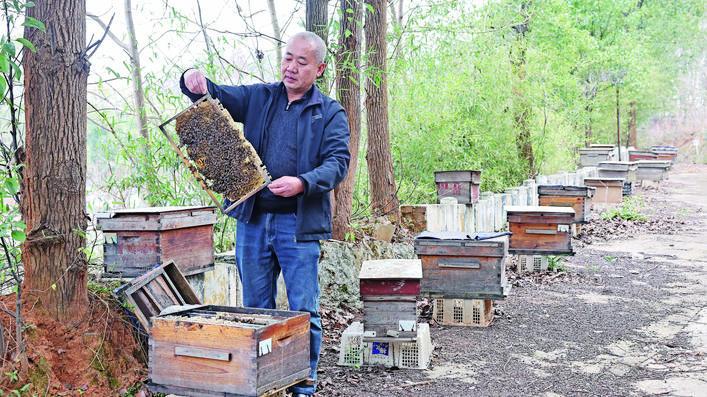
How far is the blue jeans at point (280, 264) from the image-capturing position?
12.9ft

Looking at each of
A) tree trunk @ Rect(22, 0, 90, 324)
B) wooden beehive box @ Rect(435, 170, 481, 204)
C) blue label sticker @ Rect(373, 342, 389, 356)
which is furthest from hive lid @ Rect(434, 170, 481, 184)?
tree trunk @ Rect(22, 0, 90, 324)

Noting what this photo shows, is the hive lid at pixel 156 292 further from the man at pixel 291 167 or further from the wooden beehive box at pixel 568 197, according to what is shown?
the wooden beehive box at pixel 568 197

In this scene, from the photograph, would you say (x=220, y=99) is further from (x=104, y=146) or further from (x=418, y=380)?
(x=418, y=380)

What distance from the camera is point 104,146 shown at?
18.3ft

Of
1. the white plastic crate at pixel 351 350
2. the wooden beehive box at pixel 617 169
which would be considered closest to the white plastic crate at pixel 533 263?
the white plastic crate at pixel 351 350

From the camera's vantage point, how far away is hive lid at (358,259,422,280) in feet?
17.4

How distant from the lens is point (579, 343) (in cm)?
617

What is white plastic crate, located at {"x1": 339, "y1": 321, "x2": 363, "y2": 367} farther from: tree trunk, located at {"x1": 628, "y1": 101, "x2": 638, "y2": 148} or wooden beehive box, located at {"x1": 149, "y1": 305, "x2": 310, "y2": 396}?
tree trunk, located at {"x1": 628, "y1": 101, "x2": 638, "y2": 148}

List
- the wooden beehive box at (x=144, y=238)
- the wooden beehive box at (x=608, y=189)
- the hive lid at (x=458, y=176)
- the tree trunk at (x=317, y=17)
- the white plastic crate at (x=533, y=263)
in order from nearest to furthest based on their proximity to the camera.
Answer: the wooden beehive box at (x=144, y=238), the tree trunk at (x=317, y=17), the white plastic crate at (x=533, y=263), the hive lid at (x=458, y=176), the wooden beehive box at (x=608, y=189)

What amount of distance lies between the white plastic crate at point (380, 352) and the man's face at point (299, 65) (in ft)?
7.95

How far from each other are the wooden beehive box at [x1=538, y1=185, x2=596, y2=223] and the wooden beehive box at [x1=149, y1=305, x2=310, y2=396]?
934 centimetres

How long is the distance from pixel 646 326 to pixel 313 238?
14.7ft

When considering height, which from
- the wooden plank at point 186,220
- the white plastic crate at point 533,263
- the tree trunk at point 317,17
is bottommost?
the white plastic crate at point 533,263

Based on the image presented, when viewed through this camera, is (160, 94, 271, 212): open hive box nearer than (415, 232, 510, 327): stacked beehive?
Yes
